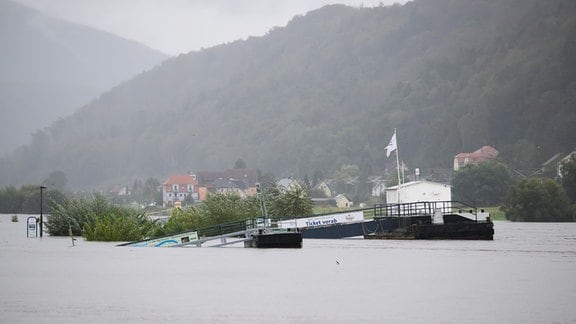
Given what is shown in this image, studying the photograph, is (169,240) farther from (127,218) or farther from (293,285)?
(293,285)

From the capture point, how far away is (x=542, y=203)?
121062 millimetres

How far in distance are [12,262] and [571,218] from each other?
83486 mm

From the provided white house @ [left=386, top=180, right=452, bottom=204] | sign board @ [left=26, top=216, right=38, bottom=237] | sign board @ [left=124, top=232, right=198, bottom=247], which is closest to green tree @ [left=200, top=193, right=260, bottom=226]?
sign board @ [left=124, top=232, right=198, bottom=247]

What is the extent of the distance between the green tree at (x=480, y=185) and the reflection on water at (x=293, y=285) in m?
102

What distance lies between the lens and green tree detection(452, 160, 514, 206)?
541 feet

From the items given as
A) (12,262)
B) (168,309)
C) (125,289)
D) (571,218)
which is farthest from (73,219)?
(571,218)

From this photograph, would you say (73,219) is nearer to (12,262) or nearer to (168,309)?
(12,262)

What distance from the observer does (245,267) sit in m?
48.2

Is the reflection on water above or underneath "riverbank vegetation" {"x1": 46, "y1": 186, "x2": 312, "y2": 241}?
underneath

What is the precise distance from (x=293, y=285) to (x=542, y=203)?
88314 millimetres

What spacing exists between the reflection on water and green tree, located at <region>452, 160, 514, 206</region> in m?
102

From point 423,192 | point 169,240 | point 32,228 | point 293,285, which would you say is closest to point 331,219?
point 423,192

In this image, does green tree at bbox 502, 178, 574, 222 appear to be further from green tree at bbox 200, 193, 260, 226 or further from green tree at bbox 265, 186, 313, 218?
green tree at bbox 200, 193, 260, 226

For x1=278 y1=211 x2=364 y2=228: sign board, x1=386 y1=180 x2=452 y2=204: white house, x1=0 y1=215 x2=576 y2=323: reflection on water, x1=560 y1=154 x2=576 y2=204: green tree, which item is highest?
x1=560 y1=154 x2=576 y2=204: green tree
